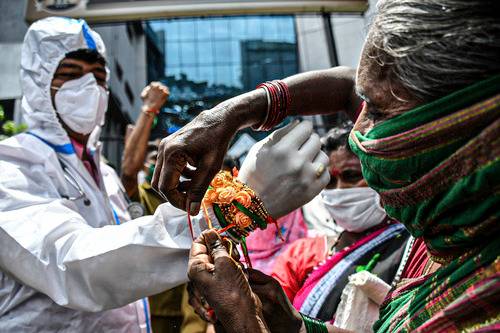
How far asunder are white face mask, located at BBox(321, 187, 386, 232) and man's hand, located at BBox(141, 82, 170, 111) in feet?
5.40

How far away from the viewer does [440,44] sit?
45.1 inches

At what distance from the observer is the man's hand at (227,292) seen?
55.5 inches

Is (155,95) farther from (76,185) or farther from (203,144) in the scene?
(203,144)

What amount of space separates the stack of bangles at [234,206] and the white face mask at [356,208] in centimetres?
125

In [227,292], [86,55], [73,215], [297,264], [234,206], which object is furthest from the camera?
[86,55]

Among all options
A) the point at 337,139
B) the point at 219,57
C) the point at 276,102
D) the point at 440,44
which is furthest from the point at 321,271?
the point at 219,57

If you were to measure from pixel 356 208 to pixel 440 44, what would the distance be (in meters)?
1.92

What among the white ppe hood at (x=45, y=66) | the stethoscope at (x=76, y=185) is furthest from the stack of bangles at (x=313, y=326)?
the white ppe hood at (x=45, y=66)

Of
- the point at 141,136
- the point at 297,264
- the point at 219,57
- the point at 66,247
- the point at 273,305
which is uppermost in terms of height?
the point at 273,305

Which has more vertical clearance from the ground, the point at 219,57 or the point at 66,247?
the point at 66,247

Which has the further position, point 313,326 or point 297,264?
point 297,264

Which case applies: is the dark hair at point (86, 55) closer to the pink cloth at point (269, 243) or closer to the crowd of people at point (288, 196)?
the crowd of people at point (288, 196)

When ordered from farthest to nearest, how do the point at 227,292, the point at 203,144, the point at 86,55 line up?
the point at 86,55
the point at 203,144
the point at 227,292

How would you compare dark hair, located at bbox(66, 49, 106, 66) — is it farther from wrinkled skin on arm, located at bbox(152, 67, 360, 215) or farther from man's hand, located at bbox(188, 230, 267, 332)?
man's hand, located at bbox(188, 230, 267, 332)
